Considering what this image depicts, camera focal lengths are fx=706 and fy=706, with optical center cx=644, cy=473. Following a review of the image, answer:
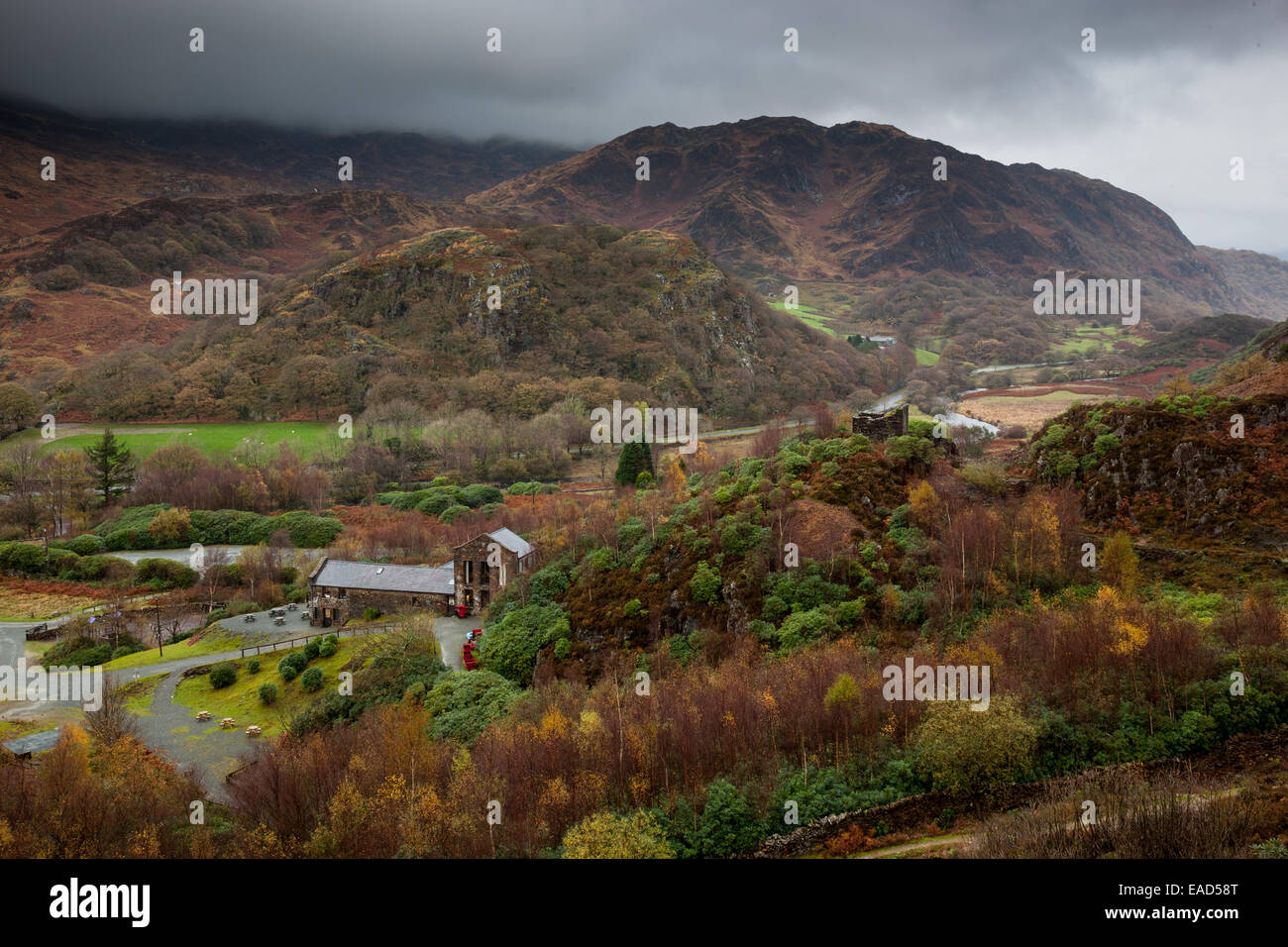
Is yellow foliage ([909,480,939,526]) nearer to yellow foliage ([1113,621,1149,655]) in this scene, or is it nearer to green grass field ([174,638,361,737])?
yellow foliage ([1113,621,1149,655])

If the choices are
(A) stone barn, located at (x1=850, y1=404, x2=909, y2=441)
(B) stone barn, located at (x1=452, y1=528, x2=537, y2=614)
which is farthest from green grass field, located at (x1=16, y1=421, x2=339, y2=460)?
(A) stone barn, located at (x1=850, y1=404, x2=909, y2=441)

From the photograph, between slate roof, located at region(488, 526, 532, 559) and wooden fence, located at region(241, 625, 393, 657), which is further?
slate roof, located at region(488, 526, 532, 559)

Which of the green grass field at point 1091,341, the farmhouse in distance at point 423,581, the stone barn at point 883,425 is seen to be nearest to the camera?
the stone barn at point 883,425

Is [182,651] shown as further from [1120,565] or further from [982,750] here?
[1120,565]

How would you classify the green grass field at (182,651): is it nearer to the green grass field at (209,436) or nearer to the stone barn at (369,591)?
the stone barn at (369,591)

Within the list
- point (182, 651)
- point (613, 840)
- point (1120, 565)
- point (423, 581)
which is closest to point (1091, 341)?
→ point (1120, 565)

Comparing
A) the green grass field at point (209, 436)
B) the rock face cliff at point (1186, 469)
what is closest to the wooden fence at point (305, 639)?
the rock face cliff at point (1186, 469)
